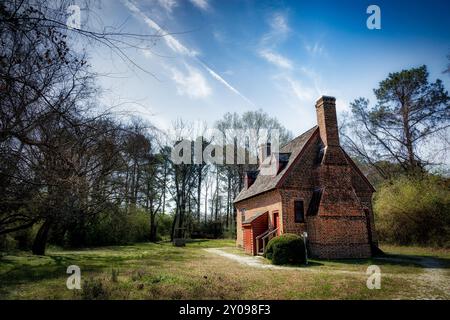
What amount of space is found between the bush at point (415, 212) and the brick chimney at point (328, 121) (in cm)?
867

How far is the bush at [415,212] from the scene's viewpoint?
19.7m

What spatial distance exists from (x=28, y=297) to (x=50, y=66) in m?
6.37

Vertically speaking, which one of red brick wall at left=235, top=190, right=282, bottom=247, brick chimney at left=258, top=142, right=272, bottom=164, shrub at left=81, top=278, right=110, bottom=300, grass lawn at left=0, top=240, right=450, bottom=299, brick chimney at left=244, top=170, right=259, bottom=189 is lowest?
grass lawn at left=0, top=240, right=450, bottom=299

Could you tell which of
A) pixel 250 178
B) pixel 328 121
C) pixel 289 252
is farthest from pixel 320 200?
pixel 250 178

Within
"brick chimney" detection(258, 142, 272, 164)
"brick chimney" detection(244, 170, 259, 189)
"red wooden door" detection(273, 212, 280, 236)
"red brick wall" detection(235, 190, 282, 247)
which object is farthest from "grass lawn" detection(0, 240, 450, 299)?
"brick chimney" detection(244, 170, 259, 189)

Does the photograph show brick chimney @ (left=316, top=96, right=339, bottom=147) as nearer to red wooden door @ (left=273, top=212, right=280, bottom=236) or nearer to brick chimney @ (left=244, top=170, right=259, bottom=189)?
red wooden door @ (left=273, top=212, right=280, bottom=236)

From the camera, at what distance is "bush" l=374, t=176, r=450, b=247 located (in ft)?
64.6

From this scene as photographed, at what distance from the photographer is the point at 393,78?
26.7 m

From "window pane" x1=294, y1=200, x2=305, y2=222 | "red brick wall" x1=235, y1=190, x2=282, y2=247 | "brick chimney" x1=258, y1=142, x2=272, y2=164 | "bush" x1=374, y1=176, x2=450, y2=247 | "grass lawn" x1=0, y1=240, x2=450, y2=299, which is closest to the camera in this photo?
"grass lawn" x1=0, y1=240, x2=450, y2=299

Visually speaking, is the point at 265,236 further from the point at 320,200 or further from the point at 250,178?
the point at 250,178

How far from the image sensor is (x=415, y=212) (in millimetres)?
20625

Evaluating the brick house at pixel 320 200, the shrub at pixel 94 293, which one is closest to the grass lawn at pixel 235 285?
the shrub at pixel 94 293
